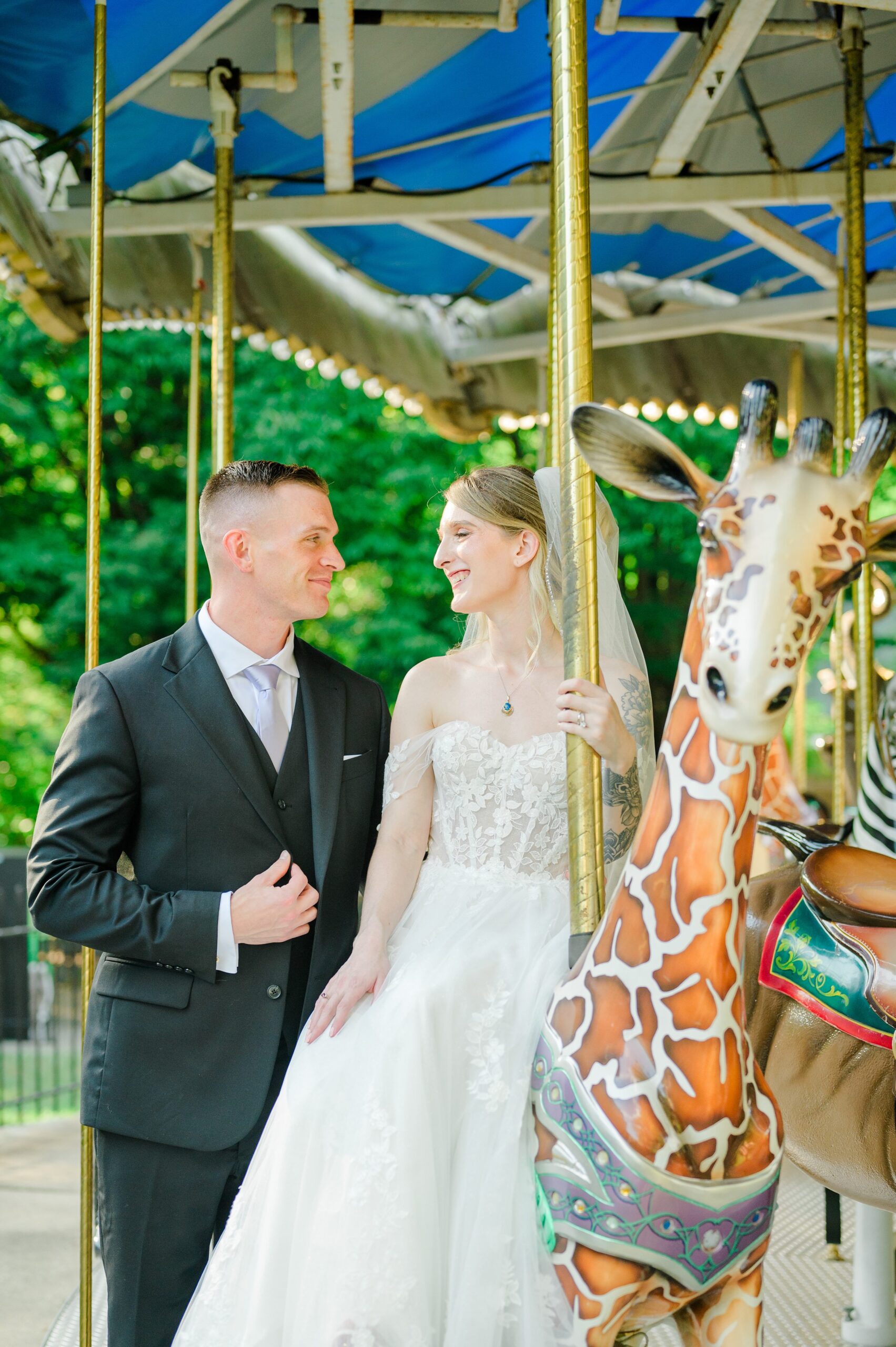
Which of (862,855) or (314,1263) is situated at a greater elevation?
(862,855)

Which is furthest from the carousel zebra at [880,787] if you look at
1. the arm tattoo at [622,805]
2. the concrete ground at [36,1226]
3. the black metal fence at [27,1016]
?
the black metal fence at [27,1016]

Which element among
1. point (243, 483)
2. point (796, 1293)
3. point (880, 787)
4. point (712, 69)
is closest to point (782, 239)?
point (712, 69)

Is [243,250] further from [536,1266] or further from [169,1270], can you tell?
[536,1266]

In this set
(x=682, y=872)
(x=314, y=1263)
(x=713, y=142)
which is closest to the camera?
(x=682, y=872)

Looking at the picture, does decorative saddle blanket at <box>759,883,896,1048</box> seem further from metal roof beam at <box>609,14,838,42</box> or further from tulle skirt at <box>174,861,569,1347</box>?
metal roof beam at <box>609,14,838,42</box>

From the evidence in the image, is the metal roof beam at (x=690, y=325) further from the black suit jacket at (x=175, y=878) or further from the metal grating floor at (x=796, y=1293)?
the metal grating floor at (x=796, y=1293)

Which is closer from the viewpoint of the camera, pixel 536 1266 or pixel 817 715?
pixel 536 1266

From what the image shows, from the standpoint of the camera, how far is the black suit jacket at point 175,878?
8.59 ft

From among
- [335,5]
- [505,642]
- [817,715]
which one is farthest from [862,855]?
[817,715]

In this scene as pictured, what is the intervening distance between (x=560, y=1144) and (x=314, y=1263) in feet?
1.60

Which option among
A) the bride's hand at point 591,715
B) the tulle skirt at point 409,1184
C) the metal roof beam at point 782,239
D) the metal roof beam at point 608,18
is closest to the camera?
the tulle skirt at point 409,1184

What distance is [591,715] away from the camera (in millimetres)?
2250

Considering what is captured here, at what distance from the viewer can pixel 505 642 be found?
282 cm

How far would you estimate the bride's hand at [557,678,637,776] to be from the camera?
7.38 feet
